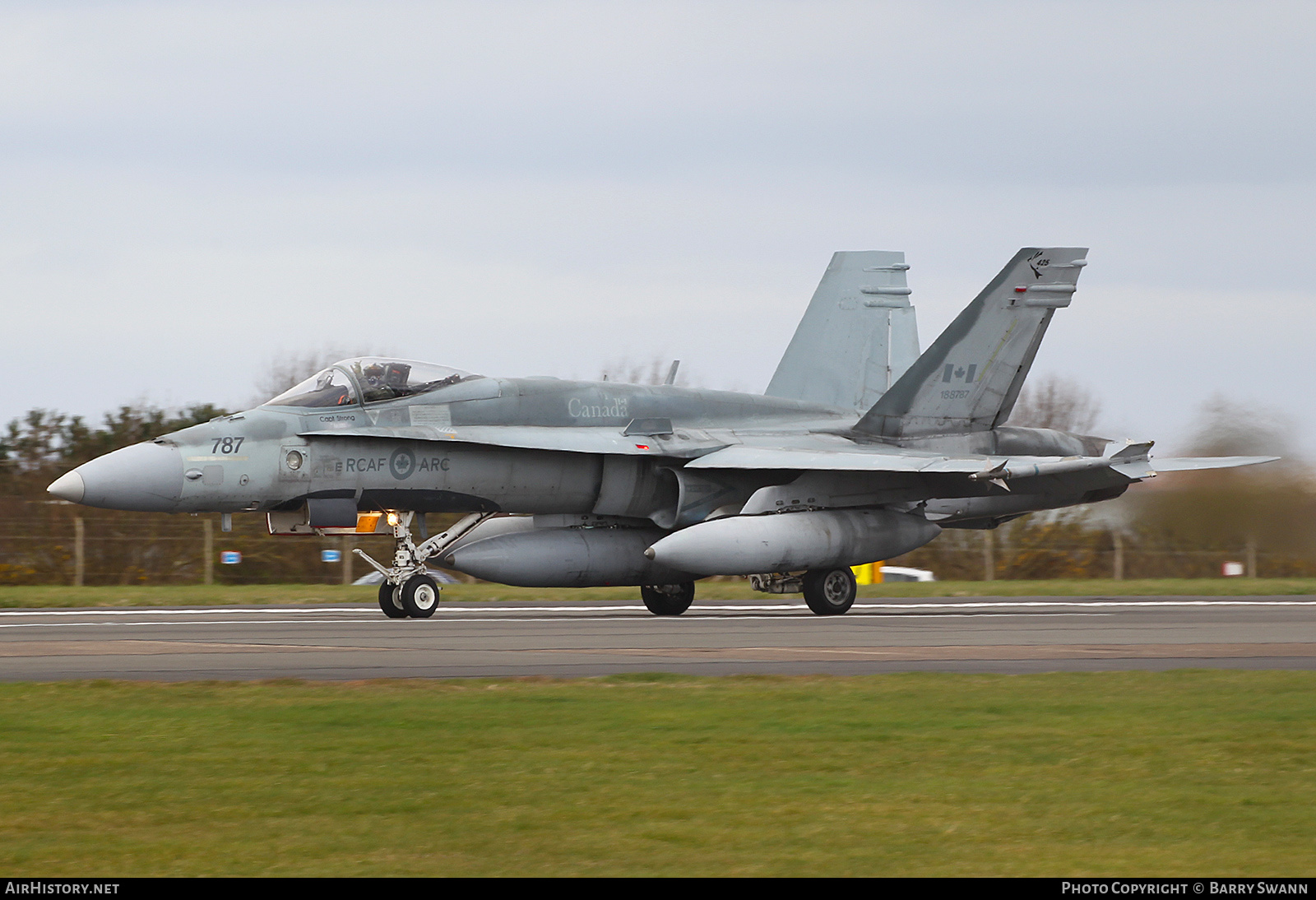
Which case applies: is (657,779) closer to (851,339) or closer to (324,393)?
(324,393)

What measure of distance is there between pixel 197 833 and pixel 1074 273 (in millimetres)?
18118

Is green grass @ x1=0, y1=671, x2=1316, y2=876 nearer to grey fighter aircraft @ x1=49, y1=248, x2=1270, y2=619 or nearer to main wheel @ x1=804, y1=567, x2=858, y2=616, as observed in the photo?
grey fighter aircraft @ x1=49, y1=248, x2=1270, y2=619

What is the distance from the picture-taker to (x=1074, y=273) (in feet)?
70.8

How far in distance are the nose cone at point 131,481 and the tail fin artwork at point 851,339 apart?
1109cm

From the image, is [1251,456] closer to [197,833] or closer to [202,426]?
[202,426]

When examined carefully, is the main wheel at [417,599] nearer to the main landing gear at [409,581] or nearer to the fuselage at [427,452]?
the main landing gear at [409,581]

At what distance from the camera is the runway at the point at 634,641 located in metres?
11.5

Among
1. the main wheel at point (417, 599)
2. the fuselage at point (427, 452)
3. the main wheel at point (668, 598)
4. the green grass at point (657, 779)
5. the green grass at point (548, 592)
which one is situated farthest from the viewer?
the green grass at point (548, 592)

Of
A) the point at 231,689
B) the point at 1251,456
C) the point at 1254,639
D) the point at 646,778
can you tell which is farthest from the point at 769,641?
the point at 1251,456

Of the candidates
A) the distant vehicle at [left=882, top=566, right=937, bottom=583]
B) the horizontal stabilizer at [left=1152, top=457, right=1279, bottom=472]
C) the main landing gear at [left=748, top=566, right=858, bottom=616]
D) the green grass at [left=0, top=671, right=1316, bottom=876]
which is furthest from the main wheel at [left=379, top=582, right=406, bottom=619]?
the distant vehicle at [left=882, top=566, right=937, bottom=583]

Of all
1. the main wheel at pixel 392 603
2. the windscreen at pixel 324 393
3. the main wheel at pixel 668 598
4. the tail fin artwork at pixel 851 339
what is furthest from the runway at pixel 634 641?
the tail fin artwork at pixel 851 339

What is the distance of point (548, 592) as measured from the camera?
1032 inches

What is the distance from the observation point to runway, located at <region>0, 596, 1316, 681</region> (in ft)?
37.8

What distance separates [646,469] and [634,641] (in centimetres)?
594
